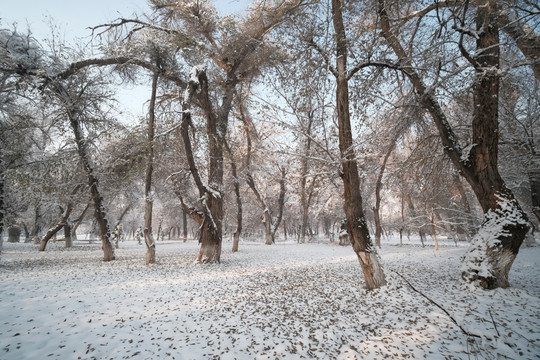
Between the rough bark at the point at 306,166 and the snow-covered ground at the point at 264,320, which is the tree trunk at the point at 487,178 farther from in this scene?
the rough bark at the point at 306,166

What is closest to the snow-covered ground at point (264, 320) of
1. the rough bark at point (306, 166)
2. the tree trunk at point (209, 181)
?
the tree trunk at point (209, 181)

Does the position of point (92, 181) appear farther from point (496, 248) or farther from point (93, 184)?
point (496, 248)

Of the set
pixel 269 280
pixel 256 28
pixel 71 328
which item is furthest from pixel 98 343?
pixel 256 28

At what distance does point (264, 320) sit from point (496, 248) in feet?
19.4

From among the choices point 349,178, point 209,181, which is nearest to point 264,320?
point 349,178

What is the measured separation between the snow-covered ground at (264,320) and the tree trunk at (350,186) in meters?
0.61

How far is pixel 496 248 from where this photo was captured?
18.4 ft

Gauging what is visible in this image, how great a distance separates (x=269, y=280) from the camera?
314 inches

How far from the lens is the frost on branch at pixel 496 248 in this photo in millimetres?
5539

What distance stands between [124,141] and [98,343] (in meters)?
8.55

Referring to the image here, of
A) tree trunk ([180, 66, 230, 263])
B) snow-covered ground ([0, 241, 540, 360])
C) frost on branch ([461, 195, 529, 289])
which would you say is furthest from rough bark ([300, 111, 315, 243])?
frost on branch ([461, 195, 529, 289])

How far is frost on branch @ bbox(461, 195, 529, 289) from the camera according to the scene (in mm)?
5539

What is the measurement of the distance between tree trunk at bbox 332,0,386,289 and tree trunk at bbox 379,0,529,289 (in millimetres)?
1243

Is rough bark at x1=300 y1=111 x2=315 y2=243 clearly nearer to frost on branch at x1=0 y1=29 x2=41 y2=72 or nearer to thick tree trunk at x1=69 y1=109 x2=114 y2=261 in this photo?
thick tree trunk at x1=69 y1=109 x2=114 y2=261
